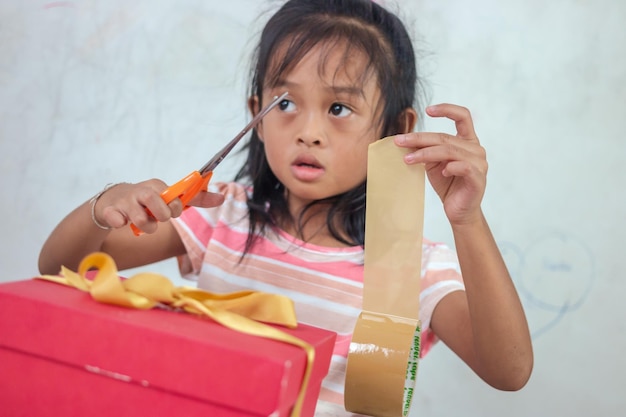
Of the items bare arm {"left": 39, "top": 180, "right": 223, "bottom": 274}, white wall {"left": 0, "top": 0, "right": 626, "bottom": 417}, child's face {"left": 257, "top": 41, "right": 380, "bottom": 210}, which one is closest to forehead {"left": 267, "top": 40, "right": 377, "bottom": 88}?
child's face {"left": 257, "top": 41, "right": 380, "bottom": 210}

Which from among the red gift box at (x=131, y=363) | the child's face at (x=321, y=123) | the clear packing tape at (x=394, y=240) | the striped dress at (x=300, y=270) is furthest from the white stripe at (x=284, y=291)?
the red gift box at (x=131, y=363)

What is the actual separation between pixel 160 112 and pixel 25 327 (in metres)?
0.72

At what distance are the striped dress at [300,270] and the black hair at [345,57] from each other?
2 cm

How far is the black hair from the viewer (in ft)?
2.28

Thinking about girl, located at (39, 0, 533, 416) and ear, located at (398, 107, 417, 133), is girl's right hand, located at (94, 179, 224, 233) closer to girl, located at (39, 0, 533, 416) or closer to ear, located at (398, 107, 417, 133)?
girl, located at (39, 0, 533, 416)

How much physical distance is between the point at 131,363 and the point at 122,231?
1.34 feet

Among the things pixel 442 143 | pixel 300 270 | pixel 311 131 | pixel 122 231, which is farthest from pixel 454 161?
pixel 122 231

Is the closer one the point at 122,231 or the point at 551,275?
the point at 122,231

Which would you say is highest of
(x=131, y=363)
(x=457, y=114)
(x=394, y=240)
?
(x=457, y=114)

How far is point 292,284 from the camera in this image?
2.46ft

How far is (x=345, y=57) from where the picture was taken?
68 centimetres

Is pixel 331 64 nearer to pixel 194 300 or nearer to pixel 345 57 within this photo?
pixel 345 57

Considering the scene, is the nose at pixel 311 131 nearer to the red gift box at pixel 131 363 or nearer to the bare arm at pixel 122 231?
the bare arm at pixel 122 231

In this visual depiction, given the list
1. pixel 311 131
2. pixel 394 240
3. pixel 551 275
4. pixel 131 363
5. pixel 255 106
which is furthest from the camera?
pixel 551 275
